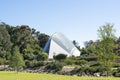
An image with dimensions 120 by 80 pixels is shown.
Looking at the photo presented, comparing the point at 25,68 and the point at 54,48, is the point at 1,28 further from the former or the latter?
the point at 25,68

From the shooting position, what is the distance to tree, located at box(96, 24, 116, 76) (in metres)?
31.3

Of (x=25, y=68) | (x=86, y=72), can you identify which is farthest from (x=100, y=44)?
(x=25, y=68)

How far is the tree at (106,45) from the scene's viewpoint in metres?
31.3

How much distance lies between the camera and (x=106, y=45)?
103 ft

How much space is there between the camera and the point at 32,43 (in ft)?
277

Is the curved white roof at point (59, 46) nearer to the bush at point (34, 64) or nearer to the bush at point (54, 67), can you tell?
the bush at point (34, 64)

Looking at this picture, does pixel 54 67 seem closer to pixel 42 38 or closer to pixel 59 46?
pixel 59 46

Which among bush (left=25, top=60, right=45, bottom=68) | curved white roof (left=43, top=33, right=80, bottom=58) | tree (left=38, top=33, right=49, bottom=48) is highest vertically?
tree (left=38, top=33, right=49, bottom=48)

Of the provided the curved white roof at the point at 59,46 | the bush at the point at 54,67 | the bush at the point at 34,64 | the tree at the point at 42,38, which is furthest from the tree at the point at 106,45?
the tree at the point at 42,38

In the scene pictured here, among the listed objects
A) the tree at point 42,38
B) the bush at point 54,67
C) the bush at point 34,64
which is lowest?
the bush at point 54,67

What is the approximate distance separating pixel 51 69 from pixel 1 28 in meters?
34.3

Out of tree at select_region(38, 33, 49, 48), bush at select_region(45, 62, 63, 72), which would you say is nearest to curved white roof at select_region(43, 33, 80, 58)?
tree at select_region(38, 33, 49, 48)

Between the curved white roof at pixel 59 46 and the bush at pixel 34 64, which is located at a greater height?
the curved white roof at pixel 59 46

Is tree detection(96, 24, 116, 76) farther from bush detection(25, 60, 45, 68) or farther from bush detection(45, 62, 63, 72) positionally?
bush detection(25, 60, 45, 68)
